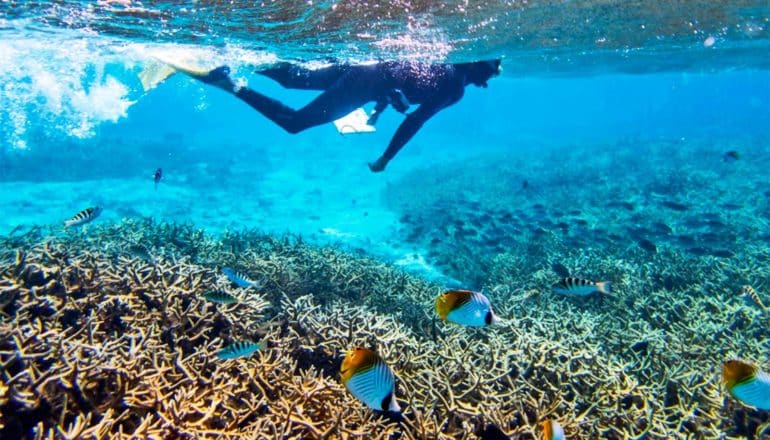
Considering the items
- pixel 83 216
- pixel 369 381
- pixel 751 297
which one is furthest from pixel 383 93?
pixel 751 297

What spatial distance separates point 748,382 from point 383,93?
23.4 ft

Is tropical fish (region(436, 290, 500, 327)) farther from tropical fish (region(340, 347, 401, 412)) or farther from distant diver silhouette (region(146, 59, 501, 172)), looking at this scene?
distant diver silhouette (region(146, 59, 501, 172))

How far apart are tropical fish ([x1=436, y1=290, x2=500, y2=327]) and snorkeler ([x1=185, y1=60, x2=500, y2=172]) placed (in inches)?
199

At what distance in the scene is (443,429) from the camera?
3.33 meters

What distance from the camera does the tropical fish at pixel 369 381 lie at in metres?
2.18

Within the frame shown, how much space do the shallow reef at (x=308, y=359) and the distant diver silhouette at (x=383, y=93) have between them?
306cm

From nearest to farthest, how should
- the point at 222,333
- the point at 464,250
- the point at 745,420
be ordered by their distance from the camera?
the point at 745,420, the point at 222,333, the point at 464,250

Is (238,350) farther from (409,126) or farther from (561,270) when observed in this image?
(561,270)

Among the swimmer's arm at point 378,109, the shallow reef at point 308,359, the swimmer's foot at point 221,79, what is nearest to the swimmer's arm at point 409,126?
the swimmer's arm at point 378,109

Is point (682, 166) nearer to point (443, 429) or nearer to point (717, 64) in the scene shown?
point (717, 64)

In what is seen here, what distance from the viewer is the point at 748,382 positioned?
106 inches

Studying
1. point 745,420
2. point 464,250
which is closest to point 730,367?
point 745,420

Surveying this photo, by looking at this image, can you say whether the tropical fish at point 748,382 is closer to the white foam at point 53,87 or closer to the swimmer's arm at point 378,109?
→ the swimmer's arm at point 378,109

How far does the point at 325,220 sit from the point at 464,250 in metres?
7.78
